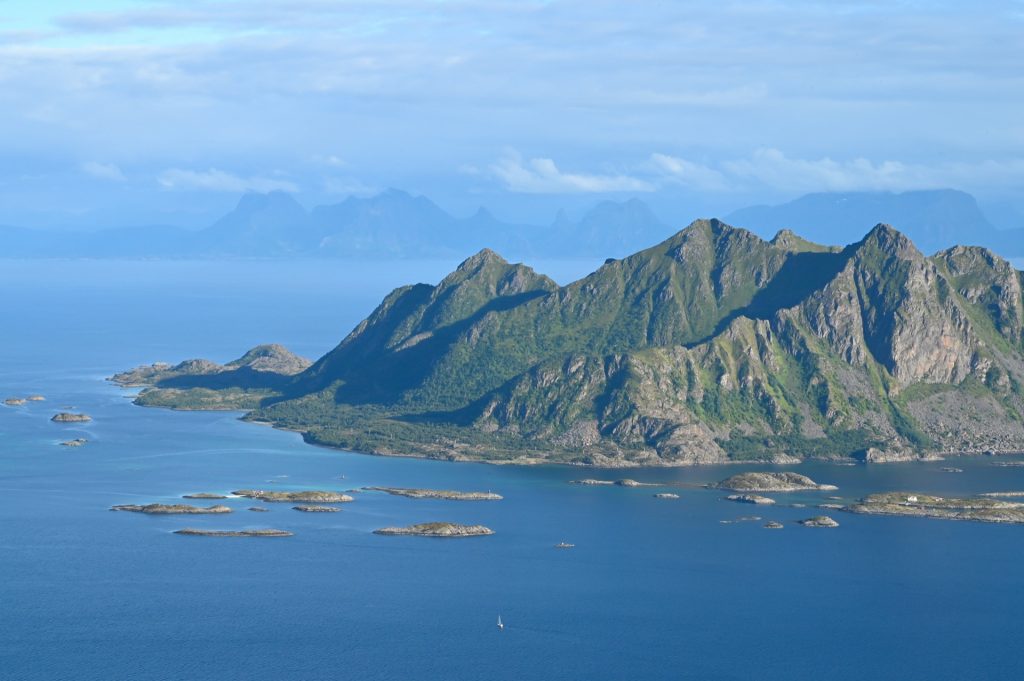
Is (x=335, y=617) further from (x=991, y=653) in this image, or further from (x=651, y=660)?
(x=991, y=653)

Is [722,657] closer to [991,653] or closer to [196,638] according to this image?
[991,653]

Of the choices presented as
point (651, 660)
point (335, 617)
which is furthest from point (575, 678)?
point (335, 617)

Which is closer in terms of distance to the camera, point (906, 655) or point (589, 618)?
point (906, 655)

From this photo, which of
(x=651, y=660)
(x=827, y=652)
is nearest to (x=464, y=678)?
(x=651, y=660)

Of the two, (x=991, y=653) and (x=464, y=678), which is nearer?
(x=464, y=678)

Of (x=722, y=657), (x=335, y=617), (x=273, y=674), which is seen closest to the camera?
(x=273, y=674)

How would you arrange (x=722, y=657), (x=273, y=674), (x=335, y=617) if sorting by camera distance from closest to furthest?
(x=273, y=674) < (x=722, y=657) < (x=335, y=617)

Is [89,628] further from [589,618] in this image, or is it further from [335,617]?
[589,618]
